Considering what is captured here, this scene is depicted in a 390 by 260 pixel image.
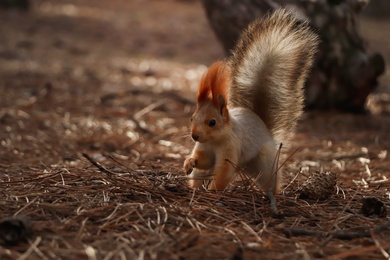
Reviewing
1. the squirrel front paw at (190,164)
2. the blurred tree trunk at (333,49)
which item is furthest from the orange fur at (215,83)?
the blurred tree trunk at (333,49)

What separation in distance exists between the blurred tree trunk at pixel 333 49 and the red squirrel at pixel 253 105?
2.45m

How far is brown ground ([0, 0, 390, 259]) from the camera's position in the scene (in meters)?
2.25

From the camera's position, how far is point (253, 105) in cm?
329

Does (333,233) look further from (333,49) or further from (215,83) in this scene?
(333,49)

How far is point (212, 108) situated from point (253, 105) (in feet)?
1.67

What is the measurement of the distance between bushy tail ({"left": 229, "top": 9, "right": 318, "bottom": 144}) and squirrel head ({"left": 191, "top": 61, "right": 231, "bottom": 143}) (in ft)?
1.32

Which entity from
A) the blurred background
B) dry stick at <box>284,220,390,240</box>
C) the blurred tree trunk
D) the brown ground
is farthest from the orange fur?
the blurred tree trunk

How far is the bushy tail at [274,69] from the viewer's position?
3.20m

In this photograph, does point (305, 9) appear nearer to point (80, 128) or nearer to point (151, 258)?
point (80, 128)

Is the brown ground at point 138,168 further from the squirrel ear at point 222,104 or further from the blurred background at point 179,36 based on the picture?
the squirrel ear at point 222,104

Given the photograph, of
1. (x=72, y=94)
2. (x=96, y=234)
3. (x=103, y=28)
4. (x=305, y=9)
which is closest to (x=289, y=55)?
(x=96, y=234)

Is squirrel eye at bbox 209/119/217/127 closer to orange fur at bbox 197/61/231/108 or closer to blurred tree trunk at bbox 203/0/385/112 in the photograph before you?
orange fur at bbox 197/61/231/108

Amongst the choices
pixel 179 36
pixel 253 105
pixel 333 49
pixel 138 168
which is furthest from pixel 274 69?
pixel 179 36

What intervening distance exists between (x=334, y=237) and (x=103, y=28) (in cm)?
939
